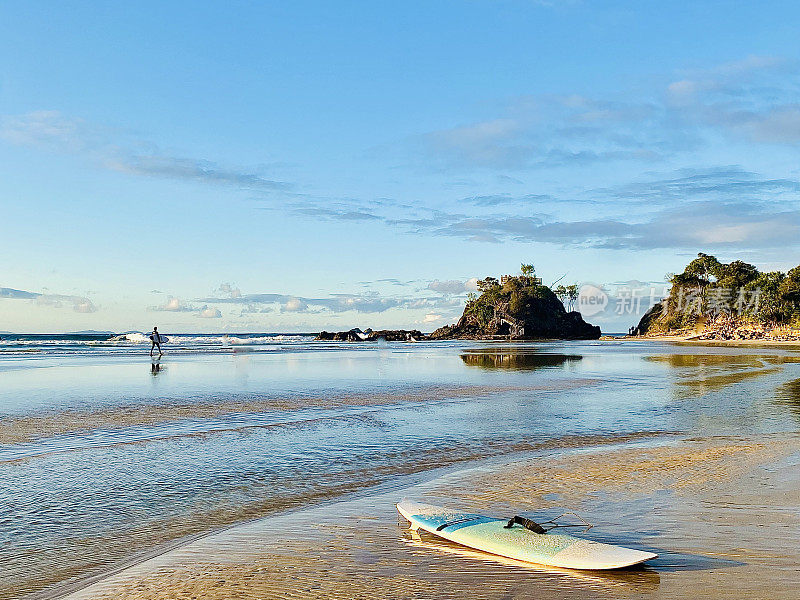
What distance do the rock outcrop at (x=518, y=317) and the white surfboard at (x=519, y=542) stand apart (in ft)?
469

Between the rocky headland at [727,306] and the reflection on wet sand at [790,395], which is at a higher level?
the rocky headland at [727,306]

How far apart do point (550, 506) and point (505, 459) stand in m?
3.34

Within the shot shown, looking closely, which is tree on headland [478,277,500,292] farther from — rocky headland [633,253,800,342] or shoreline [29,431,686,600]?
shoreline [29,431,686,600]

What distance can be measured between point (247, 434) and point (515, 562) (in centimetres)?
958

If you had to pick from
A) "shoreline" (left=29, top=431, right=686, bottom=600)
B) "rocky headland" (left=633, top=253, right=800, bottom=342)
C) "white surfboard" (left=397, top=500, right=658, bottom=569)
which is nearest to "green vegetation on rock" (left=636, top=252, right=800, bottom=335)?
"rocky headland" (left=633, top=253, right=800, bottom=342)

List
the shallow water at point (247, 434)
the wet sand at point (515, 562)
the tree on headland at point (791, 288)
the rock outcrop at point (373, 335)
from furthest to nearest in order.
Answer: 1. the rock outcrop at point (373, 335)
2. the tree on headland at point (791, 288)
3. the shallow water at point (247, 434)
4. the wet sand at point (515, 562)

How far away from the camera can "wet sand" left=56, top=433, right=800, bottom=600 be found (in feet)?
18.2

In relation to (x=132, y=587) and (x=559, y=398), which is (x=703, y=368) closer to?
(x=559, y=398)

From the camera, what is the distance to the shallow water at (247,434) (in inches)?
305

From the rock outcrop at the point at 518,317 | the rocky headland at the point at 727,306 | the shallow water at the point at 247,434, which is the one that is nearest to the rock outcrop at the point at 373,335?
the rock outcrop at the point at 518,317

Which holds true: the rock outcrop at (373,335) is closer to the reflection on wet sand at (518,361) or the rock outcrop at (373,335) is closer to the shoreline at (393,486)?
the reflection on wet sand at (518,361)

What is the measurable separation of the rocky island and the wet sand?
5514 inches

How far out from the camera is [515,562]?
6160 mm

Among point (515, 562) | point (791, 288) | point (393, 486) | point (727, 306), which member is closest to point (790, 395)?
point (393, 486)
